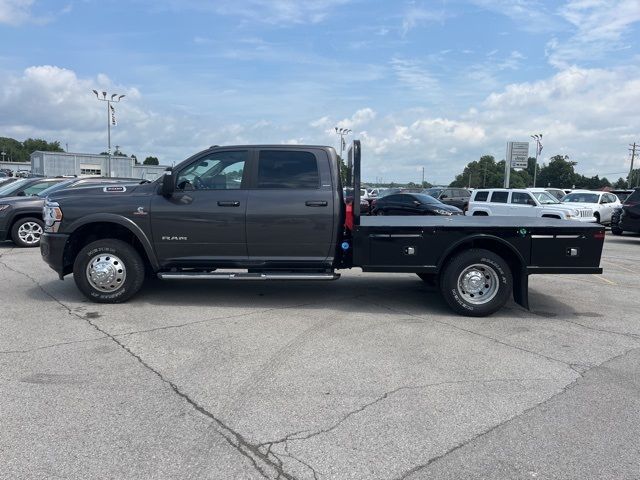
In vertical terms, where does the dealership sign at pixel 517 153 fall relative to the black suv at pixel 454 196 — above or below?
above

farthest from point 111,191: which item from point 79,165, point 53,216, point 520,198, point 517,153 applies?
point 79,165

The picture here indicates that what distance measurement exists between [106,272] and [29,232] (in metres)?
7.33

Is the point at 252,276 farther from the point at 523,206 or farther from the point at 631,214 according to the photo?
the point at 523,206

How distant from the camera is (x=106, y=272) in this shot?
668 cm

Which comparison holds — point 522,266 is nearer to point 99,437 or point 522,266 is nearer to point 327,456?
point 327,456

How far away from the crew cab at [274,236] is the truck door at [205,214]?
1 cm

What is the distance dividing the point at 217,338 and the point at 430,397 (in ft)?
7.92

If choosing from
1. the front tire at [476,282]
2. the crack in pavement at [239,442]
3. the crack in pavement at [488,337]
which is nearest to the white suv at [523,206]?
the front tire at [476,282]

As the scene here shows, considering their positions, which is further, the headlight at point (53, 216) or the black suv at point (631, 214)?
the black suv at point (631, 214)

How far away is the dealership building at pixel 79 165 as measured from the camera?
62938 millimetres

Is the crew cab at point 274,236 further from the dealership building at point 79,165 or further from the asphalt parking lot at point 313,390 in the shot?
the dealership building at point 79,165

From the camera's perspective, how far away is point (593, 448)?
3.35 meters

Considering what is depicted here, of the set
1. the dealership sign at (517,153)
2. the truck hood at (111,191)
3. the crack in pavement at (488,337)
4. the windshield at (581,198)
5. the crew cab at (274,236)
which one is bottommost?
the crack in pavement at (488,337)

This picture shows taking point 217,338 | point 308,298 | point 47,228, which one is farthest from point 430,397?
point 47,228
